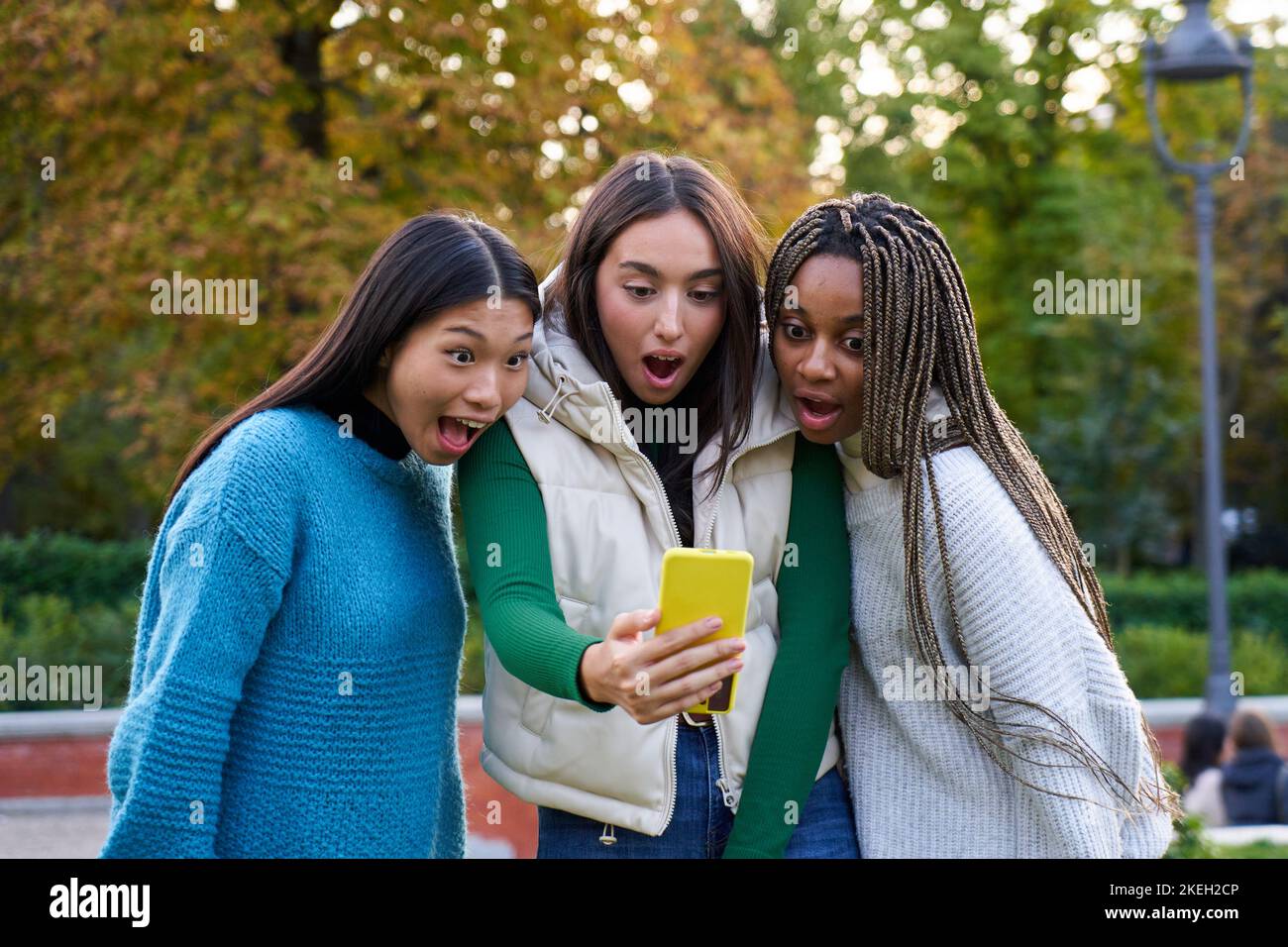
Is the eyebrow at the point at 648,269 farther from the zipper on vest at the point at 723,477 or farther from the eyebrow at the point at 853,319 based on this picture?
the zipper on vest at the point at 723,477

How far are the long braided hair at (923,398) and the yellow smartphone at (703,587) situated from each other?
1.60ft

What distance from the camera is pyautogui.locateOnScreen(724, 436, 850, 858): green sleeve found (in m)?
2.30

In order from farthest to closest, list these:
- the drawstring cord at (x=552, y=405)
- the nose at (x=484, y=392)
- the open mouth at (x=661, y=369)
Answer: the open mouth at (x=661, y=369) → the drawstring cord at (x=552, y=405) → the nose at (x=484, y=392)

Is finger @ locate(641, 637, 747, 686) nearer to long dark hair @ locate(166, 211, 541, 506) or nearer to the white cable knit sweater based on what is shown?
the white cable knit sweater

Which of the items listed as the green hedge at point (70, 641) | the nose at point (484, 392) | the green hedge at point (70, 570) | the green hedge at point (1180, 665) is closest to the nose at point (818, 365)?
the nose at point (484, 392)

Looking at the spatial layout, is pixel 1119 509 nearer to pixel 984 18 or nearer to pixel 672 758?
pixel 984 18

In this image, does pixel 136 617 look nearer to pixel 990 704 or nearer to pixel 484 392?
pixel 484 392

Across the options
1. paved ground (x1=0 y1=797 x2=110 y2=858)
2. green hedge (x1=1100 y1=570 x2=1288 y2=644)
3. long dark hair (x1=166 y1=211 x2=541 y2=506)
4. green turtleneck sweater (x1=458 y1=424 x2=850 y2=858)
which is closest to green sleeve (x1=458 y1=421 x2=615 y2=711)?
green turtleneck sweater (x1=458 y1=424 x2=850 y2=858)

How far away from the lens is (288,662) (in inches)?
85.8

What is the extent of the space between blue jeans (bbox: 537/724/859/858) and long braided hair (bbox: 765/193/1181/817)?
353 mm

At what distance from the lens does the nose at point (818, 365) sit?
237cm
